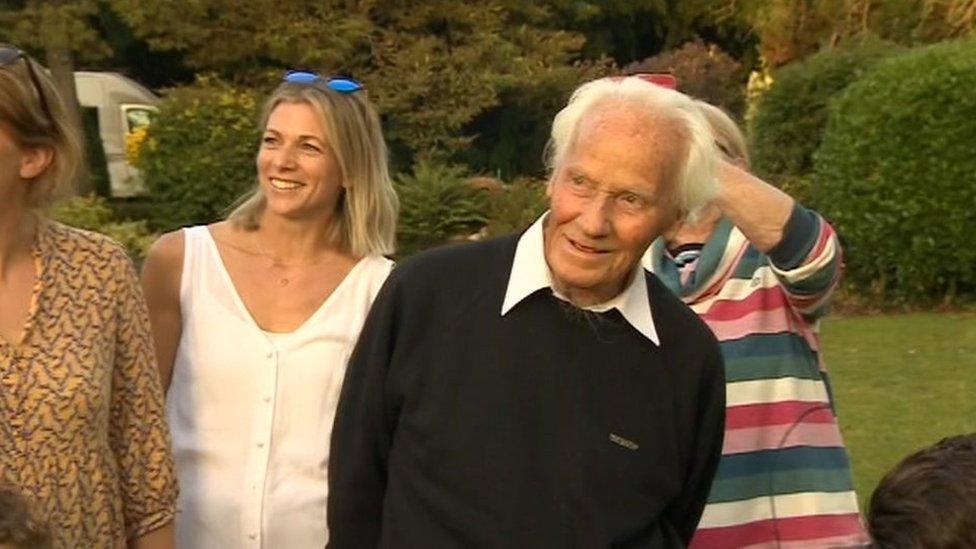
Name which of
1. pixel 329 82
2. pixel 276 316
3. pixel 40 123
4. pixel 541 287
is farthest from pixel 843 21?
pixel 40 123

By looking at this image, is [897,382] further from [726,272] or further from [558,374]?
[558,374]

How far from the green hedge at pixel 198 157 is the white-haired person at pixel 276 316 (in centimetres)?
1669

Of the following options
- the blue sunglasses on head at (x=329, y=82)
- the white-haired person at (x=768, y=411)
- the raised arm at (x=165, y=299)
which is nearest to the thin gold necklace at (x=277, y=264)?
the raised arm at (x=165, y=299)

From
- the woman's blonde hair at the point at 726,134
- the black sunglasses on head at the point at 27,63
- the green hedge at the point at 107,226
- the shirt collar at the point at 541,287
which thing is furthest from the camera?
the green hedge at the point at 107,226

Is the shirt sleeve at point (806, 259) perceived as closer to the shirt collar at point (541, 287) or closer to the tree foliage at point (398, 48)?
the shirt collar at point (541, 287)

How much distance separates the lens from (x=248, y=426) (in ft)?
11.4

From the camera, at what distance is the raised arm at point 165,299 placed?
3504 millimetres

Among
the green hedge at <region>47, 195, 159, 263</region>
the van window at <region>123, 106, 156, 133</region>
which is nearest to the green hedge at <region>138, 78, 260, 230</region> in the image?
the green hedge at <region>47, 195, 159, 263</region>

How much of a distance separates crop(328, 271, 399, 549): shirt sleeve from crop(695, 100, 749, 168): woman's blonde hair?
0.80m

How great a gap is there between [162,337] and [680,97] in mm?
1254

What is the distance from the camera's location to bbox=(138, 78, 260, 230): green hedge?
20281mm

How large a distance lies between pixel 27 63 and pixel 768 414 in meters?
1.71

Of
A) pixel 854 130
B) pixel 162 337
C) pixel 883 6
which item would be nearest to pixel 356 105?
pixel 162 337

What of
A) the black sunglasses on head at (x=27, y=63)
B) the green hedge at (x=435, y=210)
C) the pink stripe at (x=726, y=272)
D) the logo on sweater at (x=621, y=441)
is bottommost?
the green hedge at (x=435, y=210)
